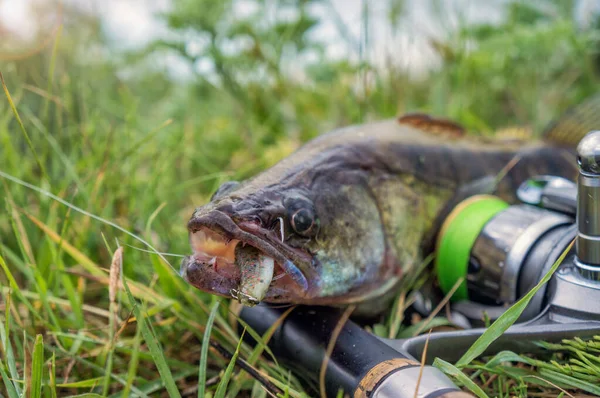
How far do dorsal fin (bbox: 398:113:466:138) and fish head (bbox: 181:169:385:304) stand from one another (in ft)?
2.30

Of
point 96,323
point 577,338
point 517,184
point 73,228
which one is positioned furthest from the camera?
point 517,184

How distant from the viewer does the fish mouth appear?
4.51ft

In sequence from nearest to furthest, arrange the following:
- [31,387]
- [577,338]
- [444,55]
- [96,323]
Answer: [31,387], [577,338], [96,323], [444,55]

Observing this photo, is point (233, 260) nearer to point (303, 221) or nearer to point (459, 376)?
point (303, 221)

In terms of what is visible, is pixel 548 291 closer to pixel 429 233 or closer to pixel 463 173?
pixel 429 233

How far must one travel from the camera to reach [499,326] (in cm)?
138

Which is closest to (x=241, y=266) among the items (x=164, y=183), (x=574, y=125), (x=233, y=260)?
(x=233, y=260)

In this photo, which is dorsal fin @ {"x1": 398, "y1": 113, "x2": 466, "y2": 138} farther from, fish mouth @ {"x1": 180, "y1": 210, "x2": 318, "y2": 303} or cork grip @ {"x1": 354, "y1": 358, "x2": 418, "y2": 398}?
cork grip @ {"x1": 354, "y1": 358, "x2": 418, "y2": 398}

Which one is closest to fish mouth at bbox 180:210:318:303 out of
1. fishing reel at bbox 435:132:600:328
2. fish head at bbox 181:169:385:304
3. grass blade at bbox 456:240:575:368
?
fish head at bbox 181:169:385:304

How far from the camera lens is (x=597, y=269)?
56.7 inches

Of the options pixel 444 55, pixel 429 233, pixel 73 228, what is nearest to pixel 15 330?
pixel 73 228

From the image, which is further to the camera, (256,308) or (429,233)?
(429,233)

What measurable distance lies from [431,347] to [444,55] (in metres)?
2.66

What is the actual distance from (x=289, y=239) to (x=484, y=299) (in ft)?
2.51
